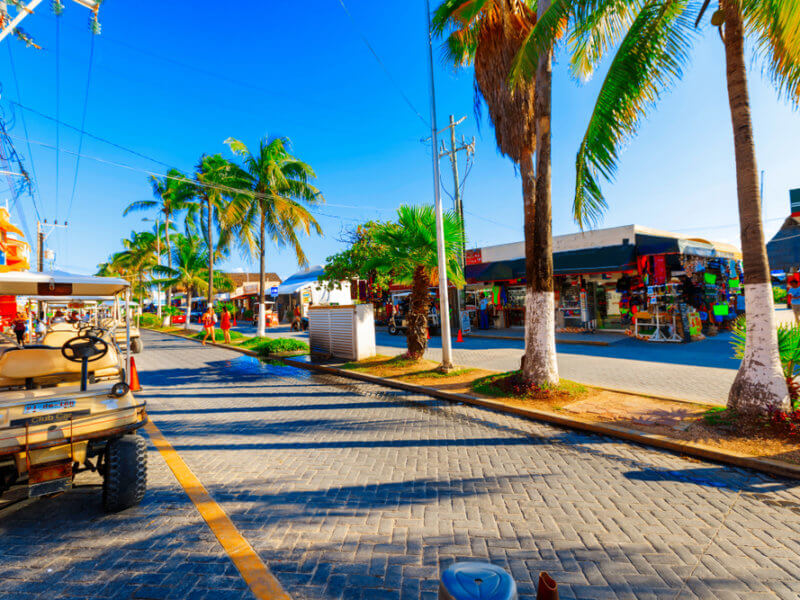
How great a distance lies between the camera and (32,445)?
9.93 feet

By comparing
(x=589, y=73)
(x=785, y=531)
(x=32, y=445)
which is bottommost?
(x=785, y=531)

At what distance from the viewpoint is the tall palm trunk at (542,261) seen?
7.08 meters

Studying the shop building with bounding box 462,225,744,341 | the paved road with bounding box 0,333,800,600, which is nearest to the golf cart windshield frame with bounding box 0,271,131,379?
the paved road with bounding box 0,333,800,600

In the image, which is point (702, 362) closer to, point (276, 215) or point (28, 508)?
point (28, 508)

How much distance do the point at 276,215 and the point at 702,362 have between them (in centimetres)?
1636

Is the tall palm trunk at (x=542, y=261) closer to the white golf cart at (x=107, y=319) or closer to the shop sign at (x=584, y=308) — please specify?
the white golf cart at (x=107, y=319)

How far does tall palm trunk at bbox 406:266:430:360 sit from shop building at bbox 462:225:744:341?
8078mm

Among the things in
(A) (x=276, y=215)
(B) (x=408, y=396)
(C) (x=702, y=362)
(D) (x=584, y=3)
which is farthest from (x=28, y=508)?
(A) (x=276, y=215)

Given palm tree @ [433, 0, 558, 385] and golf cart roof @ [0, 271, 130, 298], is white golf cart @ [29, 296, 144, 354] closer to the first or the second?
golf cart roof @ [0, 271, 130, 298]

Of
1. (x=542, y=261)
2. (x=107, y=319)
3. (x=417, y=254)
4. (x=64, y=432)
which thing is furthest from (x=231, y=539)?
(x=107, y=319)

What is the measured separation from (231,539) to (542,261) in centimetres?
628

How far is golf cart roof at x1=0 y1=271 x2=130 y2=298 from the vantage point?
14.4 feet

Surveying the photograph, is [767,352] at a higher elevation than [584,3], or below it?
below

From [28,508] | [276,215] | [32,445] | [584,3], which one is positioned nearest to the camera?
[32,445]
